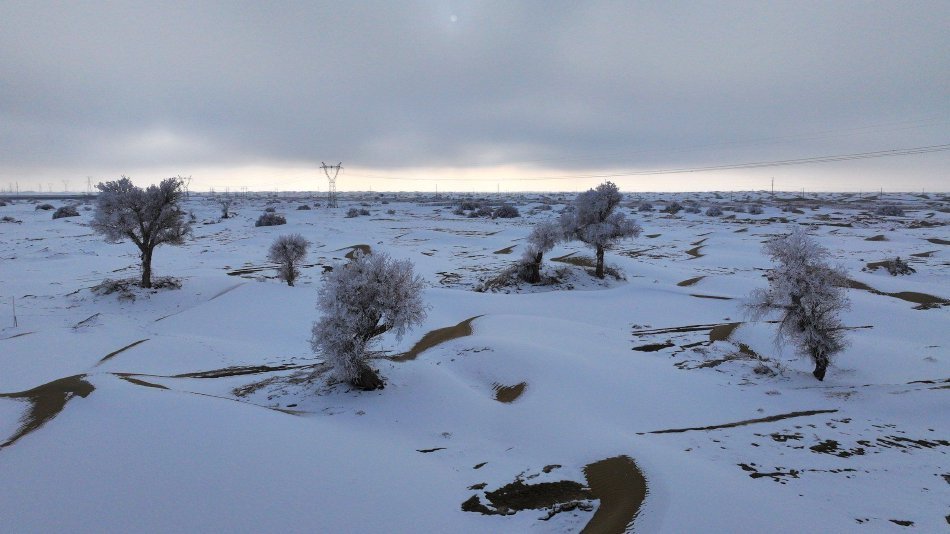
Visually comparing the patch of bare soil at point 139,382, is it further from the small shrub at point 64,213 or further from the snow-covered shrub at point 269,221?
the small shrub at point 64,213

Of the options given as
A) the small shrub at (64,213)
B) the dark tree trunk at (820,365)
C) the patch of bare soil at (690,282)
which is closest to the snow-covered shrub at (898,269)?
the patch of bare soil at (690,282)

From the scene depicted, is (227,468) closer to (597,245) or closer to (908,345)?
(908,345)

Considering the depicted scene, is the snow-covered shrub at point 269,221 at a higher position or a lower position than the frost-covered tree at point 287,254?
higher

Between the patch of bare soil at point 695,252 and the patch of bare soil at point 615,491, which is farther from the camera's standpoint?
the patch of bare soil at point 695,252

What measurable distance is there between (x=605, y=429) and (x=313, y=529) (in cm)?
614

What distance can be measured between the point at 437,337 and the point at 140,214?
57.4 ft

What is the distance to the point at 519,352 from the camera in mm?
14602

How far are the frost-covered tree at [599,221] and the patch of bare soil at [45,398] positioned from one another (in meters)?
23.6

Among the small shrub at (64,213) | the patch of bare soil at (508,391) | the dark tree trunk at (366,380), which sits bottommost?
the patch of bare soil at (508,391)

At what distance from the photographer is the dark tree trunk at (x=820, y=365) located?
38.7 ft

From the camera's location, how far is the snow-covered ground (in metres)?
6.75

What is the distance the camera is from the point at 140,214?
931 inches

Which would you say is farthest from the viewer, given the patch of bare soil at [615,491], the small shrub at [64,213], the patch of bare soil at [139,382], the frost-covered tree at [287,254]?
the small shrub at [64,213]

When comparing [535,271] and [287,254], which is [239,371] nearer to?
[287,254]
